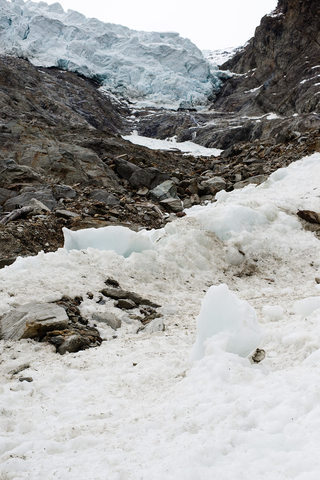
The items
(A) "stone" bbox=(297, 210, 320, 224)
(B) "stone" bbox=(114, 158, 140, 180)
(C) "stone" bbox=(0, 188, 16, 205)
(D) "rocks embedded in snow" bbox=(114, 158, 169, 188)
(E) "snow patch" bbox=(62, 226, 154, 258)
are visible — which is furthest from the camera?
(B) "stone" bbox=(114, 158, 140, 180)

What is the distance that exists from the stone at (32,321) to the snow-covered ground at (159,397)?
25 centimetres

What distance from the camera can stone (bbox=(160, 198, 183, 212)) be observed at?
19703 millimetres

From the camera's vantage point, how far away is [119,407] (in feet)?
16.4

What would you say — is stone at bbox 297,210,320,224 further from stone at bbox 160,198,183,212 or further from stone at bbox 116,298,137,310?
stone at bbox 116,298,137,310

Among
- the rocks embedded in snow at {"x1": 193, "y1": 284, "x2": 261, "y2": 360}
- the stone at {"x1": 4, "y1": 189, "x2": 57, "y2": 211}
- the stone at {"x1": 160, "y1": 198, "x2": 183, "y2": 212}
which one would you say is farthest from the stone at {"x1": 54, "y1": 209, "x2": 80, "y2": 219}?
the rocks embedded in snow at {"x1": 193, "y1": 284, "x2": 261, "y2": 360}

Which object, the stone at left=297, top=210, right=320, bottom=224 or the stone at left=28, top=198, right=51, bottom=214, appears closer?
the stone at left=297, top=210, right=320, bottom=224

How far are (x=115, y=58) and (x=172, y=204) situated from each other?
81.5 m

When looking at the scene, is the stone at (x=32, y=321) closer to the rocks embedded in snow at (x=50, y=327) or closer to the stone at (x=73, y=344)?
the rocks embedded in snow at (x=50, y=327)

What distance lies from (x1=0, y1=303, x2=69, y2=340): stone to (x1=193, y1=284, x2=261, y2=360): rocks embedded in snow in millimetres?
2928

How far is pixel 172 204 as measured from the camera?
65.6 feet

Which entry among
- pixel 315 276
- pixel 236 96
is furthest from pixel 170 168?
pixel 236 96

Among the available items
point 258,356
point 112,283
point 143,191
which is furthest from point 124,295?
point 143,191

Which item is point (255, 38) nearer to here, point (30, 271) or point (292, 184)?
point (292, 184)

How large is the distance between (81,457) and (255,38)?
95576 mm
